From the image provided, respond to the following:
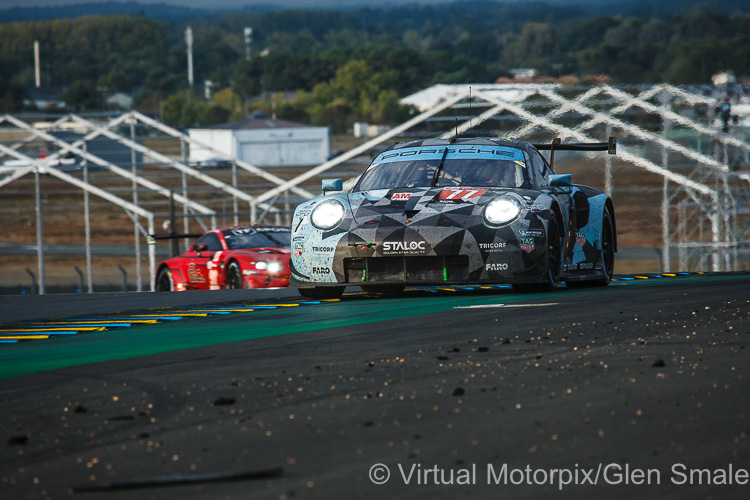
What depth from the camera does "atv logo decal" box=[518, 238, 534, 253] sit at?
343 inches

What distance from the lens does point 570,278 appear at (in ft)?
32.6

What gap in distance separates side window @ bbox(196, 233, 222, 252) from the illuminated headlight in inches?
42.8

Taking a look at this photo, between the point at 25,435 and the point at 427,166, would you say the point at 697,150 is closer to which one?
the point at 427,166

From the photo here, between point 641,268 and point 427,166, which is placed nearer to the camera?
point 427,166

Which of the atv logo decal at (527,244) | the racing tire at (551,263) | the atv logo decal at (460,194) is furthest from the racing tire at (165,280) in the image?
the atv logo decal at (527,244)

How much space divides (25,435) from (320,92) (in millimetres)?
106388

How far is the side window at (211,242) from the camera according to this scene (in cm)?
1593

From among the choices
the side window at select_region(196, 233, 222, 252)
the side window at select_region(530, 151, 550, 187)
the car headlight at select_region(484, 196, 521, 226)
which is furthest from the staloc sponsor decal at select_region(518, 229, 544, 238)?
the side window at select_region(196, 233, 222, 252)

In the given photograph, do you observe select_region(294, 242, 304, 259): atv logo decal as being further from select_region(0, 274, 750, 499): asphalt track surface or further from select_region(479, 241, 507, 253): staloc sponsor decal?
select_region(479, 241, 507, 253): staloc sponsor decal

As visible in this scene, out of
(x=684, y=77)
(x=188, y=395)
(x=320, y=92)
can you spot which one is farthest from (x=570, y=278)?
(x=320, y=92)

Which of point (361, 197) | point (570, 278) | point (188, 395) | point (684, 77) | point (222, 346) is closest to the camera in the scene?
point (188, 395)

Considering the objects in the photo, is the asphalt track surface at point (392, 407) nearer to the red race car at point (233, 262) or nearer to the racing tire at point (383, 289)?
the racing tire at point (383, 289)

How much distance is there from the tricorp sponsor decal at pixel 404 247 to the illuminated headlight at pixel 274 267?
256 inches

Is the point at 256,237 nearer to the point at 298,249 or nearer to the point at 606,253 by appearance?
the point at 606,253
